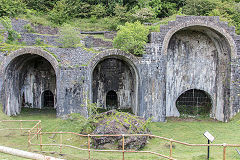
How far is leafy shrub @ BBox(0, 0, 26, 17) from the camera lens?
24062 millimetres

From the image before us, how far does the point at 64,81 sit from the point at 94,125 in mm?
4516

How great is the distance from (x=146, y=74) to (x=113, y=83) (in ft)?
15.8

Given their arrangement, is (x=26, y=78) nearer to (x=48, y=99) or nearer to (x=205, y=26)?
(x=48, y=99)

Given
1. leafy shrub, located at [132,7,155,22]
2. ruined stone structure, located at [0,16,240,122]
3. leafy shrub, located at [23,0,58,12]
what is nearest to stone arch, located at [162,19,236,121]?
ruined stone structure, located at [0,16,240,122]

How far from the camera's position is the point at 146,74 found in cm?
1630

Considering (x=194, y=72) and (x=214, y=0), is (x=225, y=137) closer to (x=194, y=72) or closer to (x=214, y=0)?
(x=194, y=72)

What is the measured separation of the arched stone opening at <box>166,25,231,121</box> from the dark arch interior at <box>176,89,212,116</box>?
24.1 inches

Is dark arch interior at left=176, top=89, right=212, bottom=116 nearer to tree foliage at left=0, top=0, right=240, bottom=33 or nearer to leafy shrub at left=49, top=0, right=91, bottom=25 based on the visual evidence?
tree foliage at left=0, top=0, right=240, bottom=33

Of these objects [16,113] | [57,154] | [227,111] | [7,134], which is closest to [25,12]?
[16,113]

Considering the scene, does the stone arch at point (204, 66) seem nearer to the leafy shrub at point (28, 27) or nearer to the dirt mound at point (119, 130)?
the dirt mound at point (119, 130)

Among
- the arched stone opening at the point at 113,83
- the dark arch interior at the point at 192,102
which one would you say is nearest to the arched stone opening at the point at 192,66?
the dark arch interior at the point at 192,102

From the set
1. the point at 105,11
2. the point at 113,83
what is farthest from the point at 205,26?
the point at 105,11

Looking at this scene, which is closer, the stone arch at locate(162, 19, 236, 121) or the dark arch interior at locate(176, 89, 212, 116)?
the stone arch at locate(162, 19, 236, 121)

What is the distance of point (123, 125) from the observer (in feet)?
39.9
